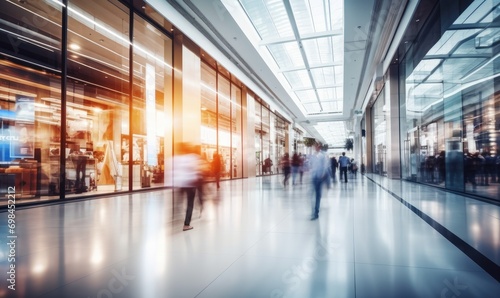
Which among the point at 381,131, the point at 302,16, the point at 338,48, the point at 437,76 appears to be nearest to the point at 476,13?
the point at 437,76

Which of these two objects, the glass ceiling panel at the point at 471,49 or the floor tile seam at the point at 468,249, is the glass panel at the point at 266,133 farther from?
the floor tile seam at the point at 468,249

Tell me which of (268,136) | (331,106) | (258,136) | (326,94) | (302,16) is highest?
(302,16)

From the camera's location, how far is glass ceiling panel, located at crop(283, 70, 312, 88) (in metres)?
18.5

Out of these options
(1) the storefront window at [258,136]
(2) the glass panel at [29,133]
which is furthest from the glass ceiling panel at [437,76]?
(1) the storefront window at [258,136]

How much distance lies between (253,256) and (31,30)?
11.5 meters

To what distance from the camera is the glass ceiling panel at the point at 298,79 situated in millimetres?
18516

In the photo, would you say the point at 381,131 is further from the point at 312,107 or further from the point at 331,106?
the point at 312,107

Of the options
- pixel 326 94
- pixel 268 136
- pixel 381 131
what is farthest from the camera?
pixel 268 136

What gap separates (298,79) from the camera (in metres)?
19.8

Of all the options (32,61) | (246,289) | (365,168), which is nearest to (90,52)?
(32,61)

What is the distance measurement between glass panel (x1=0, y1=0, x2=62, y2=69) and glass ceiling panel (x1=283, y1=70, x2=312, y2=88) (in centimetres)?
1266

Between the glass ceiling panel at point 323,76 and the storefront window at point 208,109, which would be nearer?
the storefront window at point 208,109

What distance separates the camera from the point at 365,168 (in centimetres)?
2906

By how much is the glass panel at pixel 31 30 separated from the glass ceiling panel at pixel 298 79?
41.5 feet
